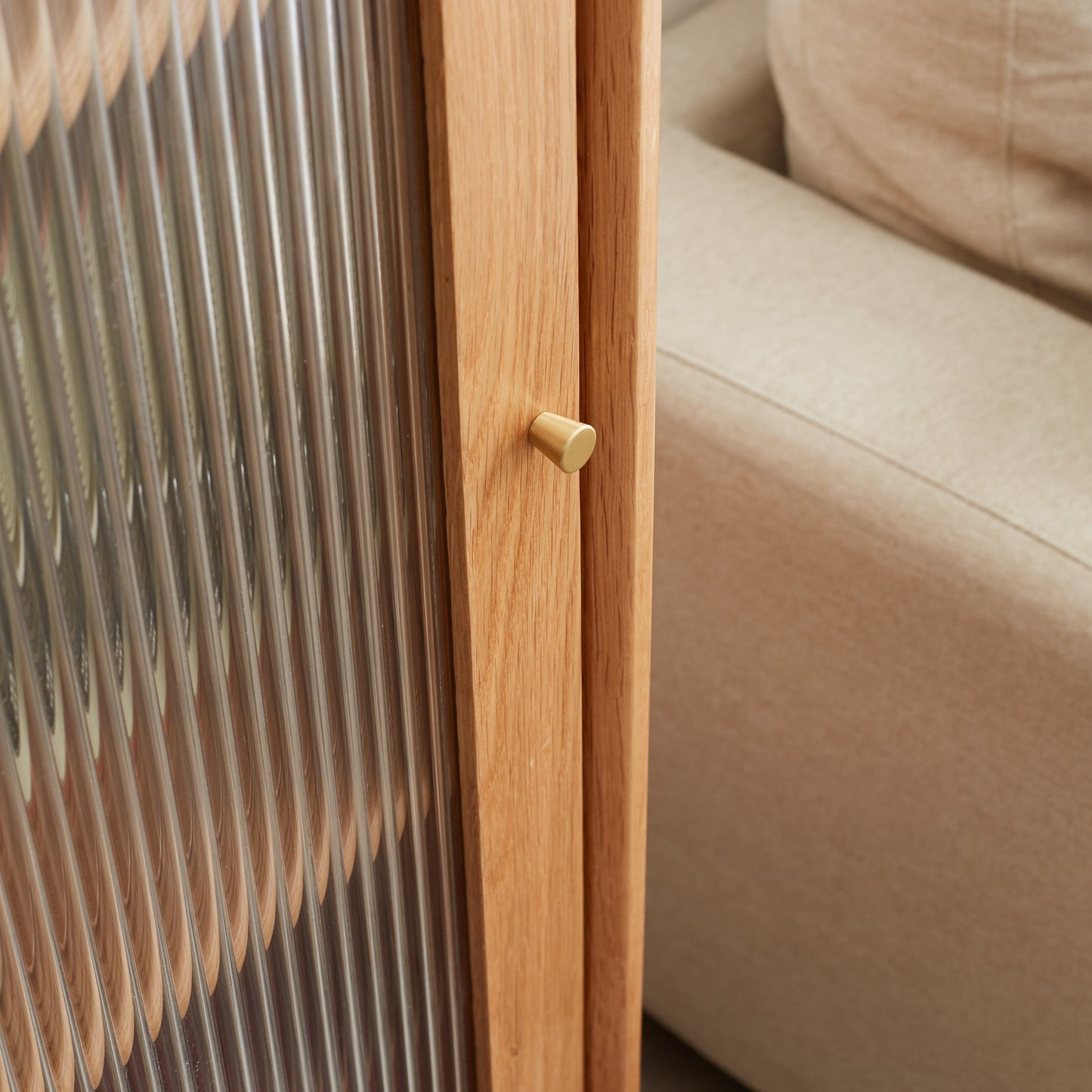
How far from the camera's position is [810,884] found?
80 cm

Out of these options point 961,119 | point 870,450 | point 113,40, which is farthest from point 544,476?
point 961,119

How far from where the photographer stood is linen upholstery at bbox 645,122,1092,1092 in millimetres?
636

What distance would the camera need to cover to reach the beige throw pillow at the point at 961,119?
69cm

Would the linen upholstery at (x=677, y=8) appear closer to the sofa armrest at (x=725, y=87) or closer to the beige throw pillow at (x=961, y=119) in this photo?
the sofa armrest at (x=725, y=87)

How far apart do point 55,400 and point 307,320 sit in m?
0.07

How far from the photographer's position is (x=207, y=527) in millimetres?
319

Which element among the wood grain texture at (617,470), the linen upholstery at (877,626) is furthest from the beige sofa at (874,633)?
the wood grain texture at (617,470)

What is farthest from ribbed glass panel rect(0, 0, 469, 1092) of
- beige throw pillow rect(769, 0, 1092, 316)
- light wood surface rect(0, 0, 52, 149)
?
Answer: beige throw pillow rect(769, 0, 1092, 316)

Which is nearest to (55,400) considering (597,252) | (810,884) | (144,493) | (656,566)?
(144,493)

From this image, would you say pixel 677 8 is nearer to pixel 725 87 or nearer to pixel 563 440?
pixel 725 87

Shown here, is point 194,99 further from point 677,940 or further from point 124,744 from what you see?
point 677,940

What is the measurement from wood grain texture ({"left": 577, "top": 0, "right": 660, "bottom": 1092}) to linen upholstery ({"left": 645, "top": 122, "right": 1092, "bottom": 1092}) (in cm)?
21

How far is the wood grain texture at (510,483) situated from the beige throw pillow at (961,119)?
1.48 ft

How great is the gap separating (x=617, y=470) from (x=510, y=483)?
50mm
